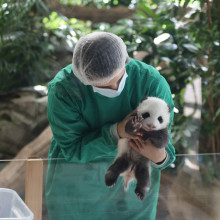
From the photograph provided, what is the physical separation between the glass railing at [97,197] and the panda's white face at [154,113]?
0.22m

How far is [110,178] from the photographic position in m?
1.27

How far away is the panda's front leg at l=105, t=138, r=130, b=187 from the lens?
1214 millimetres

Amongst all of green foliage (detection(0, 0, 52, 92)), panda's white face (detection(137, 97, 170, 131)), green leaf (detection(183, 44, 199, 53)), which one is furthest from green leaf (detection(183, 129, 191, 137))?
green foliage (detection(0, 0, 52, 92))

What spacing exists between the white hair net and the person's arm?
5.6 inches

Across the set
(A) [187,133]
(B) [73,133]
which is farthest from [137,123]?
(A) [187,133]

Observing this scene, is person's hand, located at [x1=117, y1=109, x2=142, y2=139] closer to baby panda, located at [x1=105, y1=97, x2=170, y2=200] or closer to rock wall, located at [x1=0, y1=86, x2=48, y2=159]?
→ baby panda, located at [x1=105, y1=97, x2=170, y2=200]

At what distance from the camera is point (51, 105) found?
131 centimetres

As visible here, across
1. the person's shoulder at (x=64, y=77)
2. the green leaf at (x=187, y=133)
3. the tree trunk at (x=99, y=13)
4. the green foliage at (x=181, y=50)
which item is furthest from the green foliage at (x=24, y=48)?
the person's shoulder at (x=64, y=77)

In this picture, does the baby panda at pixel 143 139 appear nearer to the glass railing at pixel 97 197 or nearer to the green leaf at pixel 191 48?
the glass railing at pixel 97 197

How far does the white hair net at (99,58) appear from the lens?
115 centimetres

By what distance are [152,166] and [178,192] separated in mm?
184

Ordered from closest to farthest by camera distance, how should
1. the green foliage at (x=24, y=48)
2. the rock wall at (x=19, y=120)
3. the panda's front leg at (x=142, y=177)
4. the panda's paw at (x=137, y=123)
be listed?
1. the panda's paw at (x=137, y=123)
2. the panda's front leg at (x=142, y=177)
3. the green foliage at (x=24, y=48)
4. the rock wall at (x=19, y=120)

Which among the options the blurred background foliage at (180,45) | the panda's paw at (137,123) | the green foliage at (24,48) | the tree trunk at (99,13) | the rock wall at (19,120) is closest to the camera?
the panda's paw at (137,123)

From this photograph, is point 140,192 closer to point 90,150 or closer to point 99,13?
point 90,150
